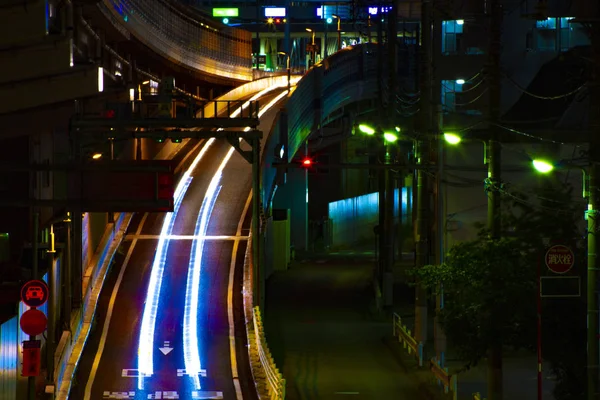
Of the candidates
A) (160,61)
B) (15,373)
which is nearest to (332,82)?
(160,61)

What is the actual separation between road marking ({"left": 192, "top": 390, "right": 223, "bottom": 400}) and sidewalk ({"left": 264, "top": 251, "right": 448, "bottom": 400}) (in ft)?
10.8

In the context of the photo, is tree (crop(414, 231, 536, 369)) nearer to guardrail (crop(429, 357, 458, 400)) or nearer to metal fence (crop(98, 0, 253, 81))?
guardrail (crop(429, 357, 458, 400))

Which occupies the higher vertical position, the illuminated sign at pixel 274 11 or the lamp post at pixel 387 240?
the illuminated sign at pixel 274 11

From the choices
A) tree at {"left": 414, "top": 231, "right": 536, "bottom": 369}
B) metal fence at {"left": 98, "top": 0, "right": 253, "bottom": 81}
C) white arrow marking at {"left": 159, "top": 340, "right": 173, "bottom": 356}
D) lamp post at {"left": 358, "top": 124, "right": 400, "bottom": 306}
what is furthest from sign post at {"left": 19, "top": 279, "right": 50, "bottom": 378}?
lamp post at {"left": 358, "top": 124, "right": 400, "bottom": 306}

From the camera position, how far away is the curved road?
97.0 ft

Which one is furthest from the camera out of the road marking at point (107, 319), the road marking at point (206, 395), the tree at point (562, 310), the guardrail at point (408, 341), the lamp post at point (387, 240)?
the lamp post at point (387, 240)

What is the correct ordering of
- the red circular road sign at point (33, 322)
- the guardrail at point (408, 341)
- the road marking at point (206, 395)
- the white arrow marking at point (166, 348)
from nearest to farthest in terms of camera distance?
the red circular road sign at point (33, 322) < the road marking at point (206, 395) < the white arrow marking at point (166, 348) < the guardrail at point (408, 341)

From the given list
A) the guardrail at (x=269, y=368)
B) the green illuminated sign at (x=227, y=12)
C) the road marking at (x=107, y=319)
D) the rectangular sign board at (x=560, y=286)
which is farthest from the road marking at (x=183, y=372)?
the green illuminated sign at (x=227, y=12)

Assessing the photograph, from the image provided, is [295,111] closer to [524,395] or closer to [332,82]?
[332,82]

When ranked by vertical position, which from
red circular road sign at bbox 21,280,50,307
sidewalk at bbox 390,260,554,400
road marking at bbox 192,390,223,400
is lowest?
sidewalk at bbox 390,260,554,400

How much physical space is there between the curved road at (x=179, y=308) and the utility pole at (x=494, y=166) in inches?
245

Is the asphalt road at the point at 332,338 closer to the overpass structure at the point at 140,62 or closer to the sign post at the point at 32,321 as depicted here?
the overpass structure at the point at 140,62

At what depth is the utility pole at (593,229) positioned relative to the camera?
1914 cm

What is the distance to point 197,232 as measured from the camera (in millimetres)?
46531
